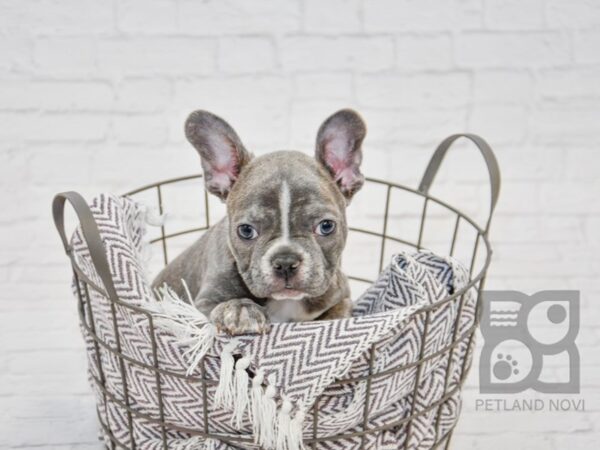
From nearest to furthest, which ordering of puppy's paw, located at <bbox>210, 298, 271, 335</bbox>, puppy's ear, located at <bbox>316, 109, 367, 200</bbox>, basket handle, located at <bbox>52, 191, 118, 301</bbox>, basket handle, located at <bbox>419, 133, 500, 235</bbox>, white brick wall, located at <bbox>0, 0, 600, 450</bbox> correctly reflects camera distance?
basket handle, located at <bbox>52, 191, 118, 301</bbox> → puppy's paw, located at <bbox>210, 298, 271, 335</bbox> → basket handle, located at <bbox>419, 133, 500, 235</bbox> → puppy's ear, located at <bbox>316, 109, 367, 200</bbox> → white brick wall, located at <bbox>0, 0, 600, 450</bbox>

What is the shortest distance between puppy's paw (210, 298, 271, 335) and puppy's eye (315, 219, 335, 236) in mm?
241

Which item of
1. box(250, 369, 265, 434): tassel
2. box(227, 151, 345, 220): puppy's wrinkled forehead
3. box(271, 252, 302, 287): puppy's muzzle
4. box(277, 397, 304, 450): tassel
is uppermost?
box(227, 151, 345, 220): puppy's wrinkled forehead

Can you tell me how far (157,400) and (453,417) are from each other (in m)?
0.67

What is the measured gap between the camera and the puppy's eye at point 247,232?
193 cm

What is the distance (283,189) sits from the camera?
6.28 ft

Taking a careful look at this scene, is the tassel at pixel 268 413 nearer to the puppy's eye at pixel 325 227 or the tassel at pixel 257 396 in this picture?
the tassel at pixel 257 396

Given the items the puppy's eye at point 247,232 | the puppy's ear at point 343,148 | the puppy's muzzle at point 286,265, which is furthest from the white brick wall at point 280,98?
the puppy's muzzle at point 286,265

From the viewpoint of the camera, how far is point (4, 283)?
2.94 metres

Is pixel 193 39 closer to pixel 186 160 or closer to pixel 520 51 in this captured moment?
pixel 186 160

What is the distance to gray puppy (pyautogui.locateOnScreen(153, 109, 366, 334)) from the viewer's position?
72.9 inches

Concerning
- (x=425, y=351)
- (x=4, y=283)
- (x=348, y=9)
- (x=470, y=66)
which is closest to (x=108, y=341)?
(x=425, y=351)

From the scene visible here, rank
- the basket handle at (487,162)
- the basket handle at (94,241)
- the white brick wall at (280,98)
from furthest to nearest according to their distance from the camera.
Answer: the white brick wall at (280,98)
the basket handle at (487,162)
the basket handle at (94,241)

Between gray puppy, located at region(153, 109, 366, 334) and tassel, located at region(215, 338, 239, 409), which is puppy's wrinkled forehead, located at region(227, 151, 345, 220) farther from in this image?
tassel, located at region(215, 338, 239, 409)

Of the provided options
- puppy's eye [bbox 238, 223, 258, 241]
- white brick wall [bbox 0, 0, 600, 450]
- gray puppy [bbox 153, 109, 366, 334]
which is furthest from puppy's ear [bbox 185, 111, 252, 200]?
white brick wall [bbox 0, 0, 600, 450]
